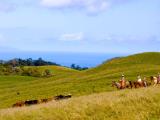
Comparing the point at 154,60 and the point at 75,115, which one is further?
the point at 154,60

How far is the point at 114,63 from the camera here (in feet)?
354

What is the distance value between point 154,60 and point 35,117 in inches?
3237

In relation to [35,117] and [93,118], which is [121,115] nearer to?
[93,118]

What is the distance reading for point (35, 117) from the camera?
77.4 feet

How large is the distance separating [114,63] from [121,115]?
85725 millimetres

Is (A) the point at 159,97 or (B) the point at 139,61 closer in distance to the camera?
(A) the point at 159,97

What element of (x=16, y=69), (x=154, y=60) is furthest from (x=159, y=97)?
(x=16, y=69)

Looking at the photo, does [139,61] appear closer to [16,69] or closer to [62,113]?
[16,69]

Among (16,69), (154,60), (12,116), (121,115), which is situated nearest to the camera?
(121,115)

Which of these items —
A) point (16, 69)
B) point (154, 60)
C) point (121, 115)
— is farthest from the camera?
point (16, 69)

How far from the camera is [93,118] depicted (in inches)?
887

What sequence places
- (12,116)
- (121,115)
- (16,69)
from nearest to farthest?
(121,115) → (12,116) → (16,69)

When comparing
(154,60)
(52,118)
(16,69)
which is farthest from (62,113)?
(16,69)

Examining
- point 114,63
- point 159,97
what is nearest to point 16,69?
point 114,63
